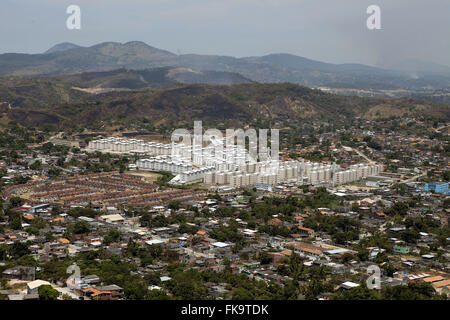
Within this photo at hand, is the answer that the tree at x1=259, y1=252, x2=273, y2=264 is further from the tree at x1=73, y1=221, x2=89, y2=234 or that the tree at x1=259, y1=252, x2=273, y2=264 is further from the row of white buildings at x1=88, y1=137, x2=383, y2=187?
the row of white buildings at x1=88, y1=137, x2=383, y2=187

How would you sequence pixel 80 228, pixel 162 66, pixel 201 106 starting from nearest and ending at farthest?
pixel 80 228 < pixel 201 106 < pixel 162 66

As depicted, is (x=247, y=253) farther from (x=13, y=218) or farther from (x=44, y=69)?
(x=44, y=69)

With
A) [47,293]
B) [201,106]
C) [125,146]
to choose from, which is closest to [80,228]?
[47,293]

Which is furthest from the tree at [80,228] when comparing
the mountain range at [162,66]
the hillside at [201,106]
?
the mountain range at [162,66]

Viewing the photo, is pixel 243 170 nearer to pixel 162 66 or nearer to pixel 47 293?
pixel 47 293

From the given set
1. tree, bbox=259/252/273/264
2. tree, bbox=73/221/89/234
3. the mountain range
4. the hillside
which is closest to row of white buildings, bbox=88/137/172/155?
the hillside

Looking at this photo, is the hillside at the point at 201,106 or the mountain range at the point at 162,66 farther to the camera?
the mountain range at the point at 162,66

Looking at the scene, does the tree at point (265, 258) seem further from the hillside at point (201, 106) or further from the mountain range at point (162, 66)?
the mountain range at point (162, 66)

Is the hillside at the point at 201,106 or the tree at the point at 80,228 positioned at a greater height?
the hillside at the point at 201,106

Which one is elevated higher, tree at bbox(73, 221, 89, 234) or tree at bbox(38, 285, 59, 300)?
tree at bbox(38, 285, 59, 300)
